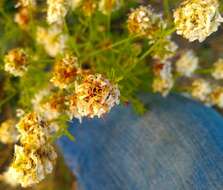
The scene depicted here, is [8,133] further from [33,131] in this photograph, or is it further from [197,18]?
[197,18]

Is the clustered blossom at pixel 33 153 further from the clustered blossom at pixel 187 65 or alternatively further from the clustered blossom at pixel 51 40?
the clustered blossom at pixel 187 65

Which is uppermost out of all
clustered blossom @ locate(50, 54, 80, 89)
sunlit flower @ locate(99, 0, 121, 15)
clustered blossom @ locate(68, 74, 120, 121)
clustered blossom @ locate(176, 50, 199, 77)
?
sunlit flower @ locate(99, 0, 121, 15)

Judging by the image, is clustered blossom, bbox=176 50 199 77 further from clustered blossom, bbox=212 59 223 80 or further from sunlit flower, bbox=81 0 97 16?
sunlit flower, bbox=81 0 97 16

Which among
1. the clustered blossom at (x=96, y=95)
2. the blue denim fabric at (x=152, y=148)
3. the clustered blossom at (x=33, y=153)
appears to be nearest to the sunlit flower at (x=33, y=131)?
the clustered blossom at (x=33, y=153)

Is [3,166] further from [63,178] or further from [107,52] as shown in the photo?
[107,52]

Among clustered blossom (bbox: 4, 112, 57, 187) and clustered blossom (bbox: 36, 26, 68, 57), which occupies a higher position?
clustered blossom (bbox: 36, 26, 68, 57)

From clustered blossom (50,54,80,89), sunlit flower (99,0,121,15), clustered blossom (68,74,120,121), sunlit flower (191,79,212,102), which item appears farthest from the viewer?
sunlit flower (191,79,212,102)

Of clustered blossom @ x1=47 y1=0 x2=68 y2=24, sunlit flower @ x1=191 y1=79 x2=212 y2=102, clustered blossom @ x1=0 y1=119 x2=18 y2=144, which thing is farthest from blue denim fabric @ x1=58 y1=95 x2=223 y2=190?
clustered blossom @ x1=47 y1=0 x2=68 y2=24
